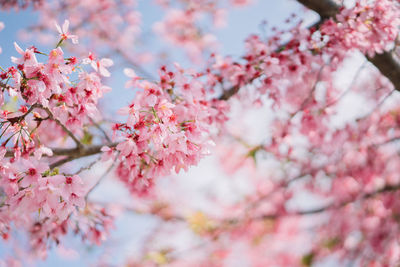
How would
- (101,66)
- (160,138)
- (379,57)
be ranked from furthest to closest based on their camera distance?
(379,57) < (101,66) < (160,138)

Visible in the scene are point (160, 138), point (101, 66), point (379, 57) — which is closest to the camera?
point (160, 138)

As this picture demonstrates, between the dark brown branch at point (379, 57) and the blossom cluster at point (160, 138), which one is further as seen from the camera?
the dark brown branch at point (379, 57)

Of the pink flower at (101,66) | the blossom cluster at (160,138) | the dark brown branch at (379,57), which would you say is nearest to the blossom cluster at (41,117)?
the pink flower at (101,66)

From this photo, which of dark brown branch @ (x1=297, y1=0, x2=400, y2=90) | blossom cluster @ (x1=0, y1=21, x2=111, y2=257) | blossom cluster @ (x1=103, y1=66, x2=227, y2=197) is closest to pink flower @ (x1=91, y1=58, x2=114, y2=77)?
blossom cluster @ (x1=0, y1=21, x2=111, y2=257)

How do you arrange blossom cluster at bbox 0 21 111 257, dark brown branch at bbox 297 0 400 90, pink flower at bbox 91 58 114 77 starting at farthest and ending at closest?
dark brown branch at bbox 297 0 400 90 → pink flower at bbox 91 58 114 77 → blossom cluster at bbox 0 21 111 257

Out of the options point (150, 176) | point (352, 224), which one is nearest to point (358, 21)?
point (150, 176)

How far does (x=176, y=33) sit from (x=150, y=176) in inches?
228

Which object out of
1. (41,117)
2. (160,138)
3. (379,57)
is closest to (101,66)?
(41,117)

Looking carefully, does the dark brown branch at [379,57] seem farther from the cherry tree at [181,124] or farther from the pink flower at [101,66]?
the pink flower at [101,66]

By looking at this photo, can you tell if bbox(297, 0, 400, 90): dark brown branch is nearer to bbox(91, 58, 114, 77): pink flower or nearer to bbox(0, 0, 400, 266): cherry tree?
bbox(0, 0, 400, 266): cherry tree

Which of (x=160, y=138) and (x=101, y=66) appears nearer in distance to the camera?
(x=160, y=138)

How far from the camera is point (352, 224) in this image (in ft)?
18.9

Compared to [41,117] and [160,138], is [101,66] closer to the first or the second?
[41,117]

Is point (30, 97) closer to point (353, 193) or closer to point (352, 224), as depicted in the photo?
point (353, 193)
